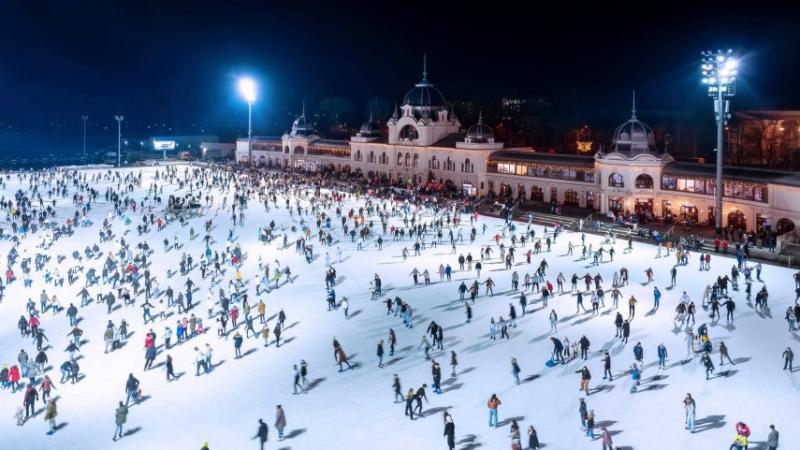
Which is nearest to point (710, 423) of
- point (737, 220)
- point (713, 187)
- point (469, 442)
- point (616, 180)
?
point (469, 442)

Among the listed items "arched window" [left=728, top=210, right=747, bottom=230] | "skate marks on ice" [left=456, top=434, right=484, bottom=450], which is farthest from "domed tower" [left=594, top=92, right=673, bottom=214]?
"skate marks on ice" [left=456, top=434, right=484, bottom=450]

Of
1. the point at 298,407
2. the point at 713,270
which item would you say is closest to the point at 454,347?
the point at 298,407

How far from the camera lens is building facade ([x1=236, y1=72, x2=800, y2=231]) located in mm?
48531

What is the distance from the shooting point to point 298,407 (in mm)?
24188

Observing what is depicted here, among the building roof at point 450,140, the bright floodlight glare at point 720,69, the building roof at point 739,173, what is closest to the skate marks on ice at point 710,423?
the building roof at point 739,173

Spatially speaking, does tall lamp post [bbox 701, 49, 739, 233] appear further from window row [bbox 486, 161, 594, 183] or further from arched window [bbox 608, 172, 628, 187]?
window row [bbox 486, 161, 594, 183]

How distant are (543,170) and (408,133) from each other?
75.3 feet

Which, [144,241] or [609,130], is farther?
[609,130]

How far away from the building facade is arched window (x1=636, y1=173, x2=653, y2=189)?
68 millimetres

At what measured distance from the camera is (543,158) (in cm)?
6631

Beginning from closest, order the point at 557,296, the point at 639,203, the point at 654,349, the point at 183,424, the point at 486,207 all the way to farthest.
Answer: the point at 183,424 → the point at 654,349 → the point at 557,296 → the point at 639,203 → the point at 486,207

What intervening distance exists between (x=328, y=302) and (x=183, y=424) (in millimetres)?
11062

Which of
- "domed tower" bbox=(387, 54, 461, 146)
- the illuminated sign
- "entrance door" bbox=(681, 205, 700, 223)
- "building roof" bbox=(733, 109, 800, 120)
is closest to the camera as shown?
"entrance door" bbox=(681, 205, 700, 223)

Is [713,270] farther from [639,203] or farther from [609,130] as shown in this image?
[609,130]
